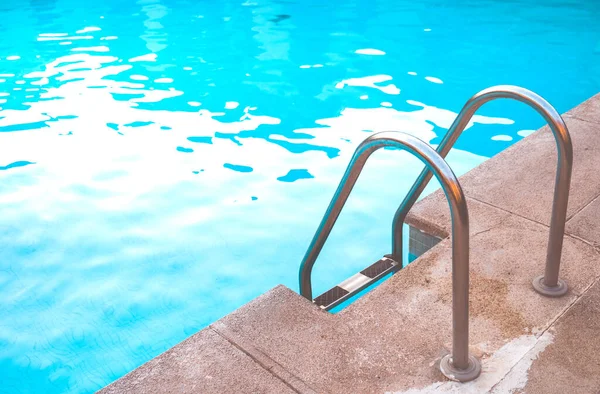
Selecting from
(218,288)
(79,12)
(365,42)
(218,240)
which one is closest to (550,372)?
(218,288)

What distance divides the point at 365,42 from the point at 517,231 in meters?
5.98

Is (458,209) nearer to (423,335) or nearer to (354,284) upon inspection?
(423,335)

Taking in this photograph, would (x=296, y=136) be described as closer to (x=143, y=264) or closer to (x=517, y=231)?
(x=143, y=264)

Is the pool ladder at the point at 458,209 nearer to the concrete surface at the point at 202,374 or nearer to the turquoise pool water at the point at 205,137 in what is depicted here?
the concrete surface at the point at 202,374

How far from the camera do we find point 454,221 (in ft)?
5.38

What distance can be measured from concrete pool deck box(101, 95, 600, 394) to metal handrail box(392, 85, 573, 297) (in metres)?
0.07

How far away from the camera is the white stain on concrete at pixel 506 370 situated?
1.90 m

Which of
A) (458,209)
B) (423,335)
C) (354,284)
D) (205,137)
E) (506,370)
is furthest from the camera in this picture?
(205,137)

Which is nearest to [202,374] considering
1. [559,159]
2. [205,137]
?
[559,159]

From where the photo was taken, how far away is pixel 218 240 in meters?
4.25

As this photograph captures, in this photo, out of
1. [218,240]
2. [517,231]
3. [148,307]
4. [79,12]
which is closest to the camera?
[517,231]

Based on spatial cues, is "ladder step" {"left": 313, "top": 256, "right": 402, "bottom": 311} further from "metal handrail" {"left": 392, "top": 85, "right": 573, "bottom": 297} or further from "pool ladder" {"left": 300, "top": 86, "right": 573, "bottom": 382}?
"metal handrail" {"left": 392, "top": 85, "right": 573, "bottom": 297}

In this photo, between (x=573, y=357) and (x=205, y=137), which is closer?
(x=573, y=357)

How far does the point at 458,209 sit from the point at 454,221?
0.04 m
